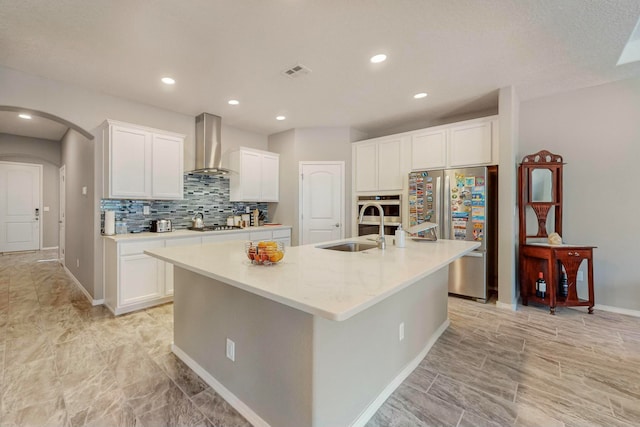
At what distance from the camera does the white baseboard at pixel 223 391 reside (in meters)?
1.53

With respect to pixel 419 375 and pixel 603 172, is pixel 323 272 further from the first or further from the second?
pixel 603 172

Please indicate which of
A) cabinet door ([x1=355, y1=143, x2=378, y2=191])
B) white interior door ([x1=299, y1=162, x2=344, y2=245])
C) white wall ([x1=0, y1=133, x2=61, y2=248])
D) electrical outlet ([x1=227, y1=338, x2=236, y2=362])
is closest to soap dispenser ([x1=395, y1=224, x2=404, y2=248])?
electrical outlet ([x1=227, y1=338, x2=236, y2=362])

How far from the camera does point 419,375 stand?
1984 millimetres

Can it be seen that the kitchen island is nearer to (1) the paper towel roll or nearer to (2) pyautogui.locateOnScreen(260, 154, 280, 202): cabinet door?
(1) the paper towel roll

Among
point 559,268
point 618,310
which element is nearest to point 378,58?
point 559,268

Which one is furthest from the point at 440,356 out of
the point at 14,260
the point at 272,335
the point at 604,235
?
the point at 14,260

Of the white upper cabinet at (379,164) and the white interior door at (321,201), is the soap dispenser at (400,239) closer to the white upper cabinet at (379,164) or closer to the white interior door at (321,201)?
the white upper cabinet at (379,164)

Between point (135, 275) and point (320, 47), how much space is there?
10.1ft

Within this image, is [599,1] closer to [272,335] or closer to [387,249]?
[387,249]

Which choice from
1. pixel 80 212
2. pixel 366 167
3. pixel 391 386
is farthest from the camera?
pixel 366 167

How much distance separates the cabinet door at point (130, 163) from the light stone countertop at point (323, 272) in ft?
5.79

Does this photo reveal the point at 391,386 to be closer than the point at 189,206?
Yes

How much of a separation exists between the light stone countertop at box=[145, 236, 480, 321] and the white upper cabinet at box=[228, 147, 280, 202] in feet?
8.07

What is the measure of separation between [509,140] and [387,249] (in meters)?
2.27
